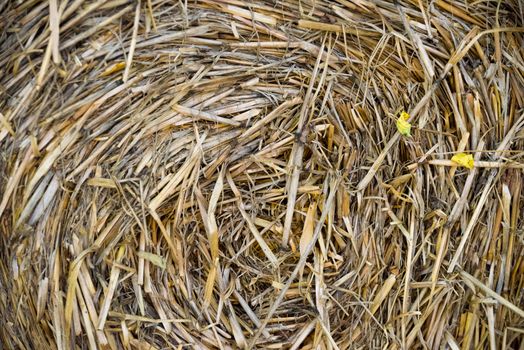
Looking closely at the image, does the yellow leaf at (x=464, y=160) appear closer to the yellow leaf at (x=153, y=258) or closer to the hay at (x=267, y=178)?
the hay at (x=267, y=178)

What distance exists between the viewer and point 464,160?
1.37m

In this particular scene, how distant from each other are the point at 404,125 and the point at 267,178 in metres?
0.33

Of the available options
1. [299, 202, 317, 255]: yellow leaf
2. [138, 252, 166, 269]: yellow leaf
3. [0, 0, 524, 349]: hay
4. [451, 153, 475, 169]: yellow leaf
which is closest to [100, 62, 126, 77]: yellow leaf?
[0, 0, 524, 349]: hay

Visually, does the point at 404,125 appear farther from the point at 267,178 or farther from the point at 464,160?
the point at 267,178

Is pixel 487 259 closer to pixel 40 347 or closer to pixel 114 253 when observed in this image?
pixel 114 253

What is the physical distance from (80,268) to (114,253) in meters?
0.07

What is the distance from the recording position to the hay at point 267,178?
1291 millimetres

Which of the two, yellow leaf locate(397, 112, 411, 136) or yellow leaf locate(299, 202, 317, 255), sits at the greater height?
yellow leaf locate(397, 112, 411, 136)

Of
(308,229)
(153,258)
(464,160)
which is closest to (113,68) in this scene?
(153,258)

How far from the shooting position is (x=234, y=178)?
1454mm

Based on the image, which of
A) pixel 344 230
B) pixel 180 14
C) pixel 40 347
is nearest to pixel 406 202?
pixel 344 230

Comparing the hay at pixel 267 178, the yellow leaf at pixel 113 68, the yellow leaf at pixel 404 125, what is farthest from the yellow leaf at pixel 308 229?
the yellow leaf at pixel 113 68

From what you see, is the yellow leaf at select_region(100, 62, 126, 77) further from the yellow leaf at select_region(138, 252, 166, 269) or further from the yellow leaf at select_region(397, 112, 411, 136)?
the yellow leaf at select_region(397, 112, 411, 136)

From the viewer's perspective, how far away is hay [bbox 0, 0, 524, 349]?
1.29 metres
